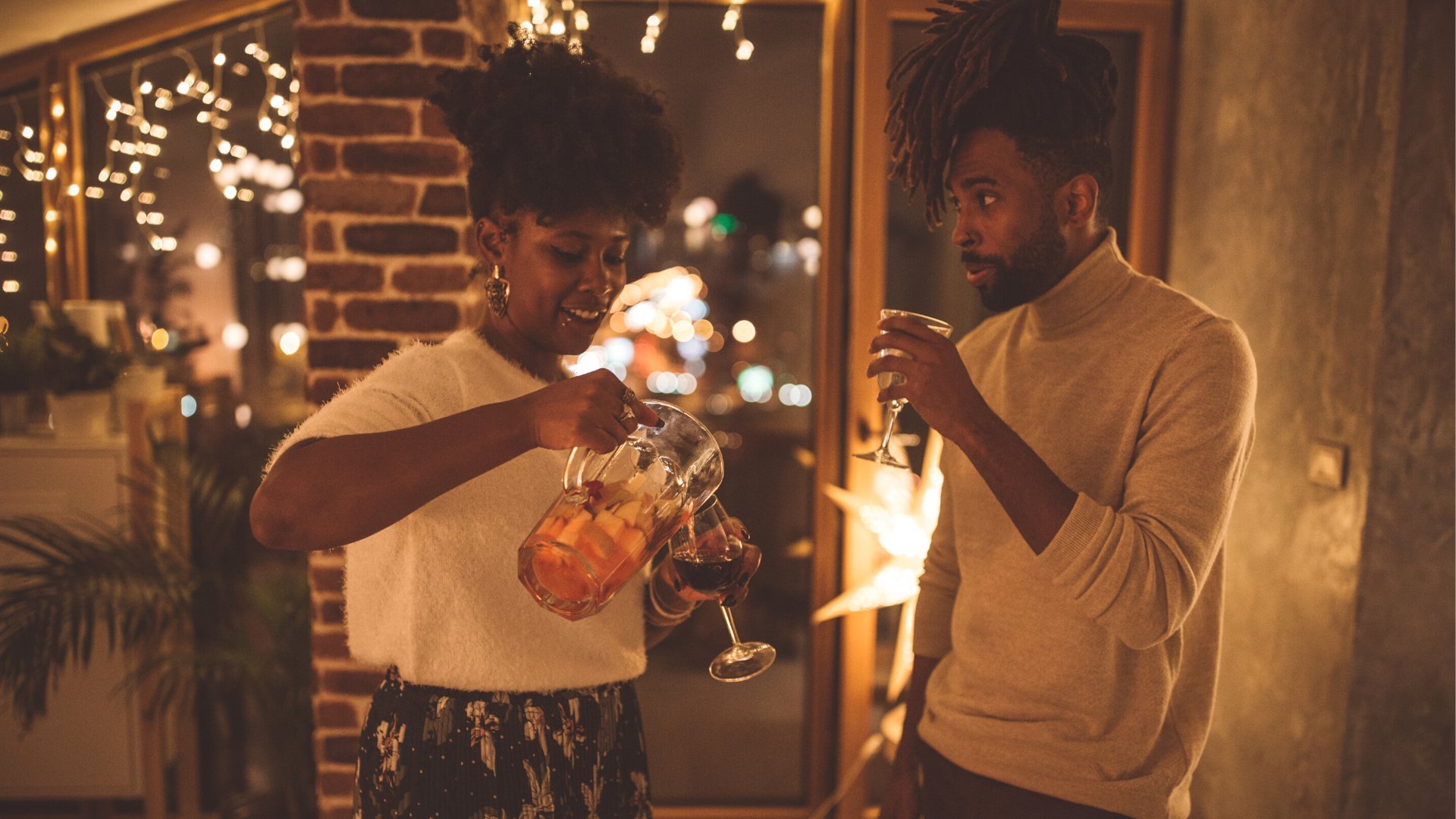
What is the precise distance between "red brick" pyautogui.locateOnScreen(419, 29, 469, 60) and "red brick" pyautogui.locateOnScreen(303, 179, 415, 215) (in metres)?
0.29

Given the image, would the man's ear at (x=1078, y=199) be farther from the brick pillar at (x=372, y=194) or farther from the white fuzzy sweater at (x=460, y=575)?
the brick pillar at (x=372, y=194)

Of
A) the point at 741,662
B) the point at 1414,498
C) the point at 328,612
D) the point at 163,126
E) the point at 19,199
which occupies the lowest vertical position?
the point at 328,612

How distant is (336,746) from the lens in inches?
83.0

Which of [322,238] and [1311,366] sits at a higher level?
[322,238]

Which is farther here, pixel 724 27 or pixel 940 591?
pixel 724 27

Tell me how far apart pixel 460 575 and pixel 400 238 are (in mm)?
1026

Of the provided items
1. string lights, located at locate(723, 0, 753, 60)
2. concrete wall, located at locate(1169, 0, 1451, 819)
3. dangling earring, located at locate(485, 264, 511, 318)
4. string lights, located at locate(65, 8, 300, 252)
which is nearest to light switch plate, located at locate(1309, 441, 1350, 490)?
concrete wall, located at locate(1169, 0, 1451, 819)

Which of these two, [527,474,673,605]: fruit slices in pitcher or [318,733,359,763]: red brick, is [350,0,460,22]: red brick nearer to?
[527,474,673,605]: fruit slices in pitcher

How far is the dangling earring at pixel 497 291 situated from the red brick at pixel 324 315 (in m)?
0.81

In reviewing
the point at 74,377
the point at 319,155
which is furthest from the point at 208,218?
the point at 319,155

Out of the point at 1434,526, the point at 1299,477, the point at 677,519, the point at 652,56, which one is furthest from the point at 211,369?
the point at 1434,526

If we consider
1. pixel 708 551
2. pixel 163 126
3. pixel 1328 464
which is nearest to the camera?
pixel 708 551

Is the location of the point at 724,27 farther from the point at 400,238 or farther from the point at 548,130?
the point at 548,130

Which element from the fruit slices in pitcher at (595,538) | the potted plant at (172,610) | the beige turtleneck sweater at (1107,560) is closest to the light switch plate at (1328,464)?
the beige turtleneck sweater at (1107,560)
